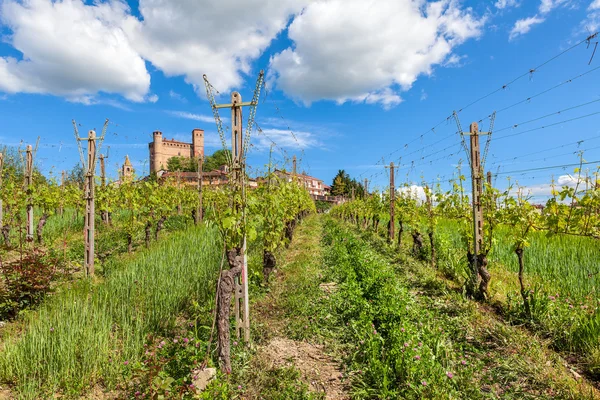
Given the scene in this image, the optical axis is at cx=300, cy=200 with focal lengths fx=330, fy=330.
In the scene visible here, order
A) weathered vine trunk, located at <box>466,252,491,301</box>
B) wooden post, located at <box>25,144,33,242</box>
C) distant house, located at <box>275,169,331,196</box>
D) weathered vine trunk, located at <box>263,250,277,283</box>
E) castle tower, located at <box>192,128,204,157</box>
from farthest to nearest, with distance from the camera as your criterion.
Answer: castle tower, located at <box>192,128,204,157</box> < distant house, located at <box>275,169,331,196</box> < wooden post, located at <box>25,144,33,242</box> < weathered vine trunk, located at <box>263,250,277,283</box> < weathered vine trunk, located at <box>466,252,491,301</box>

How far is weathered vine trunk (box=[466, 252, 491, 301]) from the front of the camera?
218 inches

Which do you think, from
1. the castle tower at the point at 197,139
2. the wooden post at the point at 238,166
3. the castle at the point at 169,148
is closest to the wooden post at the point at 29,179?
the wooden post at the point at 238,166

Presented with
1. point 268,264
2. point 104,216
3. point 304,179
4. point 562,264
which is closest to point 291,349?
point 268,264

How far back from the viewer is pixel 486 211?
19.7 feet

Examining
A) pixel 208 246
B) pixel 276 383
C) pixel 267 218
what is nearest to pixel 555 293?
pixel 276 383

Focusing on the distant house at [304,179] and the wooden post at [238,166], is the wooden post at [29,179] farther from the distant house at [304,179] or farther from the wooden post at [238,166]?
the wooden post at [238,166]

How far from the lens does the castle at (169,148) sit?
279 ft

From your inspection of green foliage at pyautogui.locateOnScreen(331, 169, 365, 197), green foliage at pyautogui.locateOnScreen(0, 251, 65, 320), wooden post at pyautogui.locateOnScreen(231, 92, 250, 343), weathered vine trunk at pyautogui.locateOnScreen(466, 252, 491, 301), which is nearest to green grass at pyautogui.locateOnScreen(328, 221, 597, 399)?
weathered vine trunk at pyautogui.locateOnScreen(466, 252, 491, 301)

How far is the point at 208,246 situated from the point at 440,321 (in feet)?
16.8

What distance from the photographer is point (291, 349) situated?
3.88 m

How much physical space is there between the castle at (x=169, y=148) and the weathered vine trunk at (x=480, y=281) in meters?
85.4

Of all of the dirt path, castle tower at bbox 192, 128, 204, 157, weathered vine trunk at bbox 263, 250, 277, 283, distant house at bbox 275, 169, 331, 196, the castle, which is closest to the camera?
the dirt path

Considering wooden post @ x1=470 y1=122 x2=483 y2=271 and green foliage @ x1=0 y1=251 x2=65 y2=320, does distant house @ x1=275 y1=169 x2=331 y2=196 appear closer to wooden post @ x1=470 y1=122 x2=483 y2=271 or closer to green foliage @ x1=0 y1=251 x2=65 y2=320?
wooden post @ x1=470 y1=122 x2=483 y2=271

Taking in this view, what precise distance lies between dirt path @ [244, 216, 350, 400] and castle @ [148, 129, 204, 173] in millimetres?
84567
